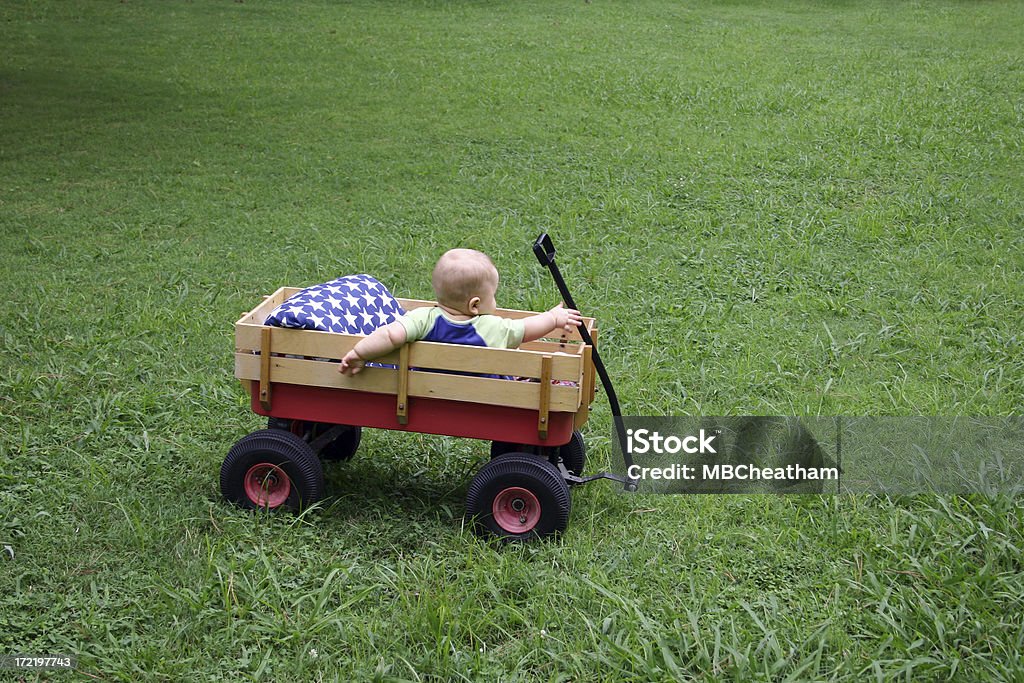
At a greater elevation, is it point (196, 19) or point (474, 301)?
point (196, 19)

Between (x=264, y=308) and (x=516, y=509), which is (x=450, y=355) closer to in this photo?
(x=516, y=509)

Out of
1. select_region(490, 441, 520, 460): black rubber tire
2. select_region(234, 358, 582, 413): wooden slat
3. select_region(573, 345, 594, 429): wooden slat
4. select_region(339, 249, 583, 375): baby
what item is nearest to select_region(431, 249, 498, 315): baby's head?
select_region(339, 249, 583, 375): baby

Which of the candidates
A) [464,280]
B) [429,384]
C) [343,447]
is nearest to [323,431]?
[343,447]

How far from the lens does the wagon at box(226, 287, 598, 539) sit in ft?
13.0

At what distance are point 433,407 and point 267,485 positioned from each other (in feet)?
2.43

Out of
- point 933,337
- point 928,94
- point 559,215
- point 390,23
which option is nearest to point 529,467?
point 933,337

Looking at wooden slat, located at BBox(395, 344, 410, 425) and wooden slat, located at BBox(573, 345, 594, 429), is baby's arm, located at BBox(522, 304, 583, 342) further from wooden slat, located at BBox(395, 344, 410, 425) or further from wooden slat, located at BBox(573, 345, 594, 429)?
wooden slat, located at BBox(395, 344, 410, 425)

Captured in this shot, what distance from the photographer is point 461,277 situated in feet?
13.1

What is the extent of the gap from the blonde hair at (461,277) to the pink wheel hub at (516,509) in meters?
0.75

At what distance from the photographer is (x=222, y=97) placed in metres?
12.8

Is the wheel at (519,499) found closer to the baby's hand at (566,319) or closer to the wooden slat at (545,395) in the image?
the wooden slat at (545,395)

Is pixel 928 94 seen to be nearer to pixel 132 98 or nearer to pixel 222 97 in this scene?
pixel 222 97

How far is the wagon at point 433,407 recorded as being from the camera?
395cm

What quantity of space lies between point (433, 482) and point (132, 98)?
970cm
